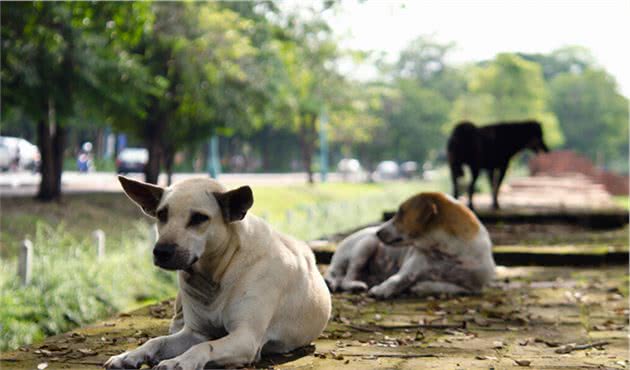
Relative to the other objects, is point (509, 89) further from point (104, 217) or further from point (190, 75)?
point (104, 217)

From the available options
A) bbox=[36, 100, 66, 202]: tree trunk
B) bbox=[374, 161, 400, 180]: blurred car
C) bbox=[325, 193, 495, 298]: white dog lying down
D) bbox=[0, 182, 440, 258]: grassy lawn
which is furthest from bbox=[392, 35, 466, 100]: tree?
bbox=[325, 193, 495, 298]: white dog lying down

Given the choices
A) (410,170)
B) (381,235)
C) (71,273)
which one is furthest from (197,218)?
(410,170)

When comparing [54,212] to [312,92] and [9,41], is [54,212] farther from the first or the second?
[312,92]

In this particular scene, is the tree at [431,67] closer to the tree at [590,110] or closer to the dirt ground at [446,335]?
the tree at [590,110]

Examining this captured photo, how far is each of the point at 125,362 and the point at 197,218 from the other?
78cm

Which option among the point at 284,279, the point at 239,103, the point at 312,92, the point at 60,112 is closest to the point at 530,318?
the point at 284,279

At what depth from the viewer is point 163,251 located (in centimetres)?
421

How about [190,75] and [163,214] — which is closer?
[163,214]

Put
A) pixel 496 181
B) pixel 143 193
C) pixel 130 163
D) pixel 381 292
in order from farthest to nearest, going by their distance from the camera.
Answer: pixel 130 163 → pixel 496 181 → pixel 381 292 → pixel 143 193

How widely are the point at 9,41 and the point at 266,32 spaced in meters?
14.8

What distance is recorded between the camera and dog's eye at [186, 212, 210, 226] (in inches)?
172

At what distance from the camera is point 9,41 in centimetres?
2003

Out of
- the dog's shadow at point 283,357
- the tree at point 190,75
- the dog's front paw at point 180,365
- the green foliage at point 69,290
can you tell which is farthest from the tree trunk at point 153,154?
the dog's front paw at point 180,365

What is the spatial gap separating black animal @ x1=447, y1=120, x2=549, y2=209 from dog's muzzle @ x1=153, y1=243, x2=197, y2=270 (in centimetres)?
985
